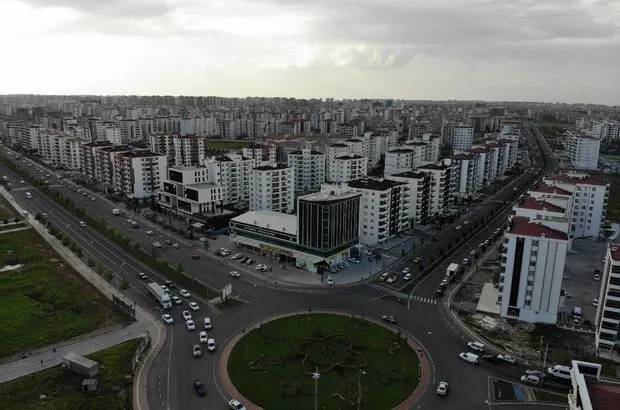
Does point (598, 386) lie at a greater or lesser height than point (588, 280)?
greater

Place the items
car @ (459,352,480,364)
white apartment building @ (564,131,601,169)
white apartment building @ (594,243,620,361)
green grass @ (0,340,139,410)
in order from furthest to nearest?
white apartment building @ (564,131,601,169) → white apartment building @ (594,243,620,361) → car @ (459,352,480,364) → green grass @ (0,340,139,410)

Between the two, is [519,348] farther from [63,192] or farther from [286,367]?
[63,192]

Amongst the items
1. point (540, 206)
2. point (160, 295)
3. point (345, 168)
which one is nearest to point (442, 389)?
point (160, 295)

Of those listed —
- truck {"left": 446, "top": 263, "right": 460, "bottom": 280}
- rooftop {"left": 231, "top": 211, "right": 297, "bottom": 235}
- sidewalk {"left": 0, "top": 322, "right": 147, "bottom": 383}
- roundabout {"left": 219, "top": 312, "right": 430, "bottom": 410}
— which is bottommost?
sidewalk {"left": 0, "top": 322, "right": 147, "bottom": 383}

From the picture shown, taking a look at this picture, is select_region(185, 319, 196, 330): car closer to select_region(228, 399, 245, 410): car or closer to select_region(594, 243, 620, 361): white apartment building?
select_region(228, 399, 245, 410): car

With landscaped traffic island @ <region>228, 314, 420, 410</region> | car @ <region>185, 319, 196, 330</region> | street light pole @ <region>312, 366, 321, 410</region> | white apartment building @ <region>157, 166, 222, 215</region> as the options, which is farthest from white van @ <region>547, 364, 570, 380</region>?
white apartment building @ <region>157, 166, 222, 215</region>

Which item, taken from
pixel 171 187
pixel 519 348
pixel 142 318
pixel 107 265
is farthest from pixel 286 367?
pixel 171 187
